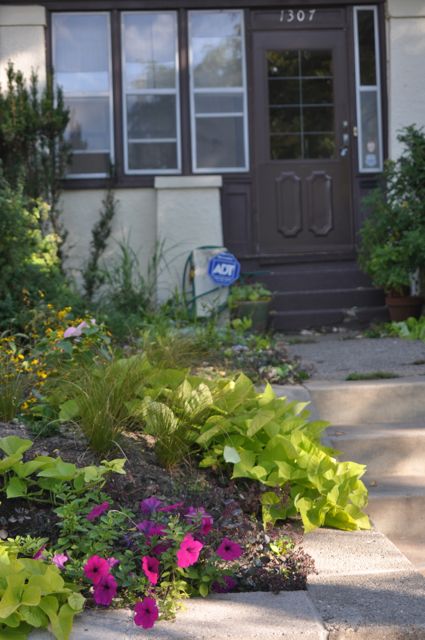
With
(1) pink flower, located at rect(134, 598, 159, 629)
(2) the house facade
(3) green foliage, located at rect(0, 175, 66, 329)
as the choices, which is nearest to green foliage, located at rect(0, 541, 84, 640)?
(1) pink flower, located at rect(134, 598, 159, 629)

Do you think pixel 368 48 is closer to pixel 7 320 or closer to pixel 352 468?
pixel 7 320

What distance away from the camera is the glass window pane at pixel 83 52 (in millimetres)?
9109

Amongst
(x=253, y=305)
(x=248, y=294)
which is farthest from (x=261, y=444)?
(x=248, y=294)

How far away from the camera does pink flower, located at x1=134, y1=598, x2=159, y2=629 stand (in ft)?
8.67

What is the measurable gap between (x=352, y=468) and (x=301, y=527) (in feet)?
1.08

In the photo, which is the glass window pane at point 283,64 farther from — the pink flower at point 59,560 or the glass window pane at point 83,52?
the pink flower at point 59,560

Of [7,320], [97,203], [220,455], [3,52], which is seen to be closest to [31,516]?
[220,455]

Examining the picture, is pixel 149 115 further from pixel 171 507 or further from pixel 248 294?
pixel 171 507

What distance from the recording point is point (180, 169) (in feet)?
30.1

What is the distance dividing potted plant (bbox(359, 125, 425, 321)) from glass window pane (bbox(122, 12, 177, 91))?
2495mm

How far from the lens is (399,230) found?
8.15 m

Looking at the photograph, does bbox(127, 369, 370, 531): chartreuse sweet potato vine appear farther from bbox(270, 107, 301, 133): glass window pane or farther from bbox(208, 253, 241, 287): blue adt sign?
bbox(270, 107, 301, 133): glass window pane

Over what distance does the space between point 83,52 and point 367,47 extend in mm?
2884

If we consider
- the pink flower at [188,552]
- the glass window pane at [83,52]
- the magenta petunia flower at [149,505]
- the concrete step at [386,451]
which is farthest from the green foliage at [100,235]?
the pink flower at [188,552]
